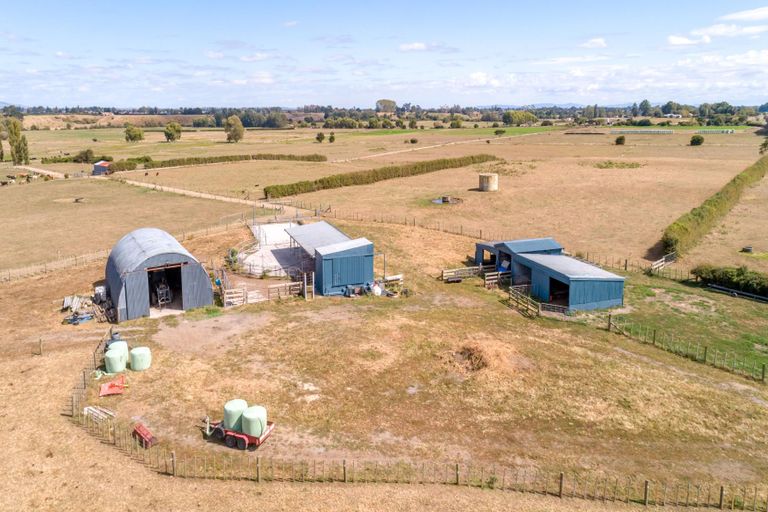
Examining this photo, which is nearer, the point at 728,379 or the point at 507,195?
the point at 728,379

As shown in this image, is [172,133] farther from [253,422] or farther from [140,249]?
[253,422]

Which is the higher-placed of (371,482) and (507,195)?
(507,195)

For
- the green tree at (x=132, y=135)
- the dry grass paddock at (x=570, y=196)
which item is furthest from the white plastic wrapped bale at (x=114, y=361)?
the green tree at (x=132, y=135)

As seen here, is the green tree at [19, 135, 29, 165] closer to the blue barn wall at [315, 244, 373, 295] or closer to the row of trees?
the row of trees

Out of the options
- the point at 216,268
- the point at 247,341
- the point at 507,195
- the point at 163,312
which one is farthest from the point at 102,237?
the point at 507,195

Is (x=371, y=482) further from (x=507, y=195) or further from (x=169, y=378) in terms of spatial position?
(x=507, y=195)

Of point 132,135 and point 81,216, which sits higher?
point 132,135

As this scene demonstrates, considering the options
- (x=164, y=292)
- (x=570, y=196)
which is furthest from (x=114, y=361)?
(x=570, y=196)
